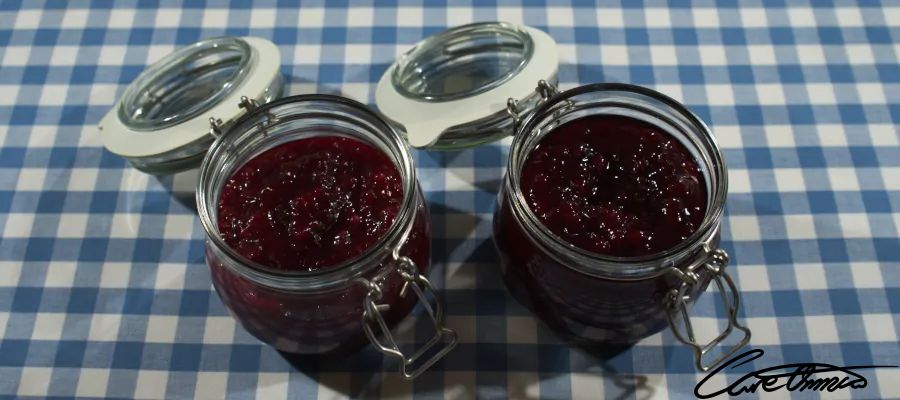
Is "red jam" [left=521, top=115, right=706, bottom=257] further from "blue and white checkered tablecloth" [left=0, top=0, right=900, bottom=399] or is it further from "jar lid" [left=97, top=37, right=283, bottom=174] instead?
"jar lid" [left=97, top=37, right=283, bottom=174]

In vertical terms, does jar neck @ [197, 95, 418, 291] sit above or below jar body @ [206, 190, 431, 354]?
above

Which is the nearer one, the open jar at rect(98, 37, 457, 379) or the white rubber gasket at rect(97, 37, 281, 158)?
the open jar at rect(98, 37, 457, 379)

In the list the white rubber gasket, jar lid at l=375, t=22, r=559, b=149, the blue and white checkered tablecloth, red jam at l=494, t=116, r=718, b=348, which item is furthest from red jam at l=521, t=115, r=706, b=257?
the white rubber gasket

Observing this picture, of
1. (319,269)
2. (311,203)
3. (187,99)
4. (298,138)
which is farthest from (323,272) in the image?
(187,99)

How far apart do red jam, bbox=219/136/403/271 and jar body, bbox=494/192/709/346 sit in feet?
0.55

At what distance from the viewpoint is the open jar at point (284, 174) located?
94 cm

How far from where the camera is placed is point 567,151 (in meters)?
1.00

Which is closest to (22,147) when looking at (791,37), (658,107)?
(658,107)

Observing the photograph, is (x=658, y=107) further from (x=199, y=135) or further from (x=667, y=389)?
(x=199, y=135)

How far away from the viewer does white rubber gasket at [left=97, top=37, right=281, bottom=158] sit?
1.12m

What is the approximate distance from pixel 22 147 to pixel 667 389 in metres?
1.06

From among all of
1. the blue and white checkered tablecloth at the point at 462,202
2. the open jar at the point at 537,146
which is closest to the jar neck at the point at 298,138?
the open jar at the point at 537,146
